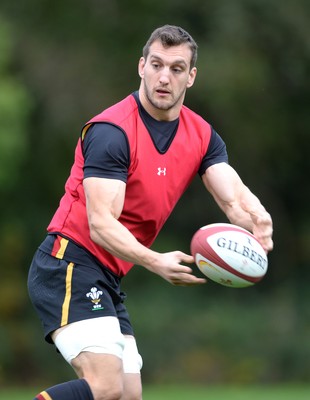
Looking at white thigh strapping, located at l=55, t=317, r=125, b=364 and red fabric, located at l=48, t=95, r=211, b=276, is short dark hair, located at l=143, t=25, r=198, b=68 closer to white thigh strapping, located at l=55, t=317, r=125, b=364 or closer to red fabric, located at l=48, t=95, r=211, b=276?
red fabric, located at l=48, t=95, r=211, b=276

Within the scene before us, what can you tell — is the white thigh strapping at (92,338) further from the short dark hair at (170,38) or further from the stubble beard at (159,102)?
the short dark hair at (170,38)

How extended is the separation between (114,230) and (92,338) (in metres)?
0.63

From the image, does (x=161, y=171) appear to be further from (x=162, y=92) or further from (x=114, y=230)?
(x=114, y=230)

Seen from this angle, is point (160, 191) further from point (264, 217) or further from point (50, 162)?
point (50, 162)

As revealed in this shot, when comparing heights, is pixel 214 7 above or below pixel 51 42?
above

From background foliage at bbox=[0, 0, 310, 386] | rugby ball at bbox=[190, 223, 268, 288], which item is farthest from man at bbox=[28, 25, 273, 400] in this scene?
background foliage at bbox=[0, 0, 310, 386]

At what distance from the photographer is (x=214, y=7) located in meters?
20.4

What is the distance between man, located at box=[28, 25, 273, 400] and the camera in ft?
18.9

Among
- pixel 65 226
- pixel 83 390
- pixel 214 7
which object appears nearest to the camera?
pixel 83 390

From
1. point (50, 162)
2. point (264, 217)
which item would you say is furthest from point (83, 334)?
point (50, 162)

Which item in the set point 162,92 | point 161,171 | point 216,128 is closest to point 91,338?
point 161,171

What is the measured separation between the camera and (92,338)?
19.0 feet

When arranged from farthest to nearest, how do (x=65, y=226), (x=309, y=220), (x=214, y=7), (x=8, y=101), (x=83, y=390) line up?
(x=309, y=220)
(x=214, y=7)
(x=8, y=101)
(x=65, y=226)
(x=83, y=390)

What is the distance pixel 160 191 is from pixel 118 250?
0.64 m
